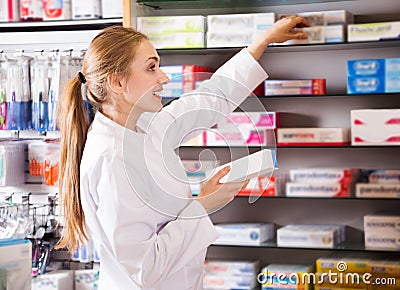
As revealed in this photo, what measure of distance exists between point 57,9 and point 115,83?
5.04ft

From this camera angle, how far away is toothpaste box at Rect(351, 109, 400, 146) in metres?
2.85

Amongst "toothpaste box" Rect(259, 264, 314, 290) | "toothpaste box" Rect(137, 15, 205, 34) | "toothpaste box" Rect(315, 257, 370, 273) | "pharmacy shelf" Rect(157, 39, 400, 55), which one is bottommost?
"toothpaste box" Rect(259, 264, 314, 290)

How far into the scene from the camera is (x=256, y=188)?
2.94 m

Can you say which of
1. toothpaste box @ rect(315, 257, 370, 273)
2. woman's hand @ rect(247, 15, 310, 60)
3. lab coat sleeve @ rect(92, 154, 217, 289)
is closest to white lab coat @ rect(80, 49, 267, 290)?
lab coat sleeve @ rect(92, 154, 217, 289)

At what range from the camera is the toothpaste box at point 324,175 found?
2.97 metres

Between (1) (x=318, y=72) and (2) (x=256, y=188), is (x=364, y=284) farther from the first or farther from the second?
(1) (x=318, y=72)

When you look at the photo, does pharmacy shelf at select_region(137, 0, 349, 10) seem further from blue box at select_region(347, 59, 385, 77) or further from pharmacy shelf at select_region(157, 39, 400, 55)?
blue box at select_region(347, 59, 385, 77)

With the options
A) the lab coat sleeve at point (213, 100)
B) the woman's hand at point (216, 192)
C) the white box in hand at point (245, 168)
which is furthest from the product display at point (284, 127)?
the woman's hand at point (216, 192)

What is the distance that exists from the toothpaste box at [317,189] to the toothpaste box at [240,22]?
70 cm

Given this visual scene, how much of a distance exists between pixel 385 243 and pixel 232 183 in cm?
124

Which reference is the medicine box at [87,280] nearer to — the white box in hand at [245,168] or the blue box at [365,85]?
the blue box at [365,85]

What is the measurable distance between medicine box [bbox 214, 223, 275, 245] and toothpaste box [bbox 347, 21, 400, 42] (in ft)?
3.01

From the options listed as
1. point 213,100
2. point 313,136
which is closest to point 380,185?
point 313,136

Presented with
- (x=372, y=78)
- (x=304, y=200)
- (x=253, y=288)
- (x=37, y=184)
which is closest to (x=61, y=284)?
(x=37, y=184)
